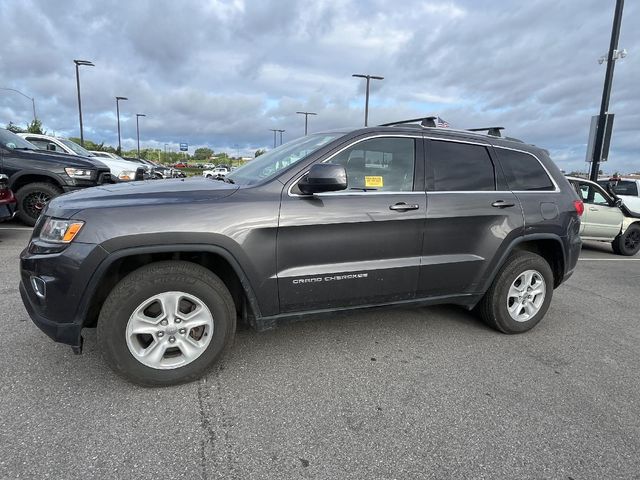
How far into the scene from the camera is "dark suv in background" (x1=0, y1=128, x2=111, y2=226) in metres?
7.57

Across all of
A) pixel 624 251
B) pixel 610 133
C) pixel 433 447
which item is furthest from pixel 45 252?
pixel 610 133

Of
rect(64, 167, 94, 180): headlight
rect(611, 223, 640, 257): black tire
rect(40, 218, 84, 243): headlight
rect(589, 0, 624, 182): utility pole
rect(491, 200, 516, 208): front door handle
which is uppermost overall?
rect(589, 0, 624, 182): utility pole

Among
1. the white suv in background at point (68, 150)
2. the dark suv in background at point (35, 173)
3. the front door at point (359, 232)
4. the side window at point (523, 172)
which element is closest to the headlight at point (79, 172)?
the dark suv in background at point (35, 173)

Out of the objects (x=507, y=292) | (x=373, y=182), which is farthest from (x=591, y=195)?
(x=373, y=182)

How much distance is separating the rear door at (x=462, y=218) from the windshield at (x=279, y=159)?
91cm

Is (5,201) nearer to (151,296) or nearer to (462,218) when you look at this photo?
(151,296)

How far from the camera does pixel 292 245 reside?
2.80 metres

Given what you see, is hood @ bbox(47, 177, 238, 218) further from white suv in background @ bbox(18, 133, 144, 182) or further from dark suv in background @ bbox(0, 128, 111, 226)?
white suv in background @ bbox(18, 133, 144, 182)

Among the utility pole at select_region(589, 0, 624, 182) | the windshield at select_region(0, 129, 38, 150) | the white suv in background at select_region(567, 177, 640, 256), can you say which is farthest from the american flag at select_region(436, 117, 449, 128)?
the utility pole at select_region(589, 0, 624, 182)

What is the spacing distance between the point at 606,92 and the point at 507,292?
33.7ft

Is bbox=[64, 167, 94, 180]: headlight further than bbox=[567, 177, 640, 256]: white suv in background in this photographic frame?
No

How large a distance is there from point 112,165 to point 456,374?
10.3 meters

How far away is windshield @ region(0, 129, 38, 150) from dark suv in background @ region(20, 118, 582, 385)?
6.41 meters

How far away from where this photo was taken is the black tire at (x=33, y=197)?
766cm
